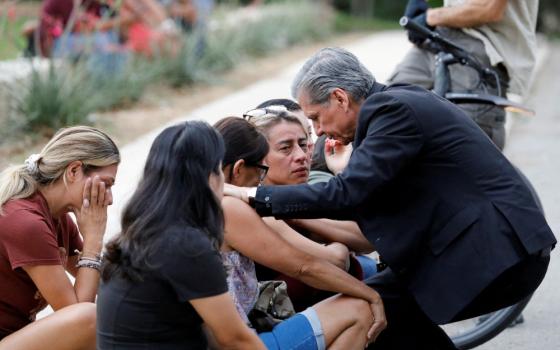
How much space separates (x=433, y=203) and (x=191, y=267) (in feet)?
3.21

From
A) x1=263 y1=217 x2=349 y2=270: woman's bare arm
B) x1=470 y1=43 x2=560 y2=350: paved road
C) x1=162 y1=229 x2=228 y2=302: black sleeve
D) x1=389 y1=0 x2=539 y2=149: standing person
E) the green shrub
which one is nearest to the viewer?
Result: x1=162 y1=229 x2=228 y2=302: black sleeve

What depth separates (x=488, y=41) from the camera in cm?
521

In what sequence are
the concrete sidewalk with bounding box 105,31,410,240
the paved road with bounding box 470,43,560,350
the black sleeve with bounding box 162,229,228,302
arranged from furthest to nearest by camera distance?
the concrete sidewalk with bounding box 105,31,410,240 → the paved road with bounding box 470,43,560,350 → the black sleeve with bounding box 162,229,228,302

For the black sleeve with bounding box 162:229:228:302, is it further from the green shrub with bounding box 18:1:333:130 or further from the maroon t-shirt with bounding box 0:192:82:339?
the green shrub with bounding box 18:1:333:130

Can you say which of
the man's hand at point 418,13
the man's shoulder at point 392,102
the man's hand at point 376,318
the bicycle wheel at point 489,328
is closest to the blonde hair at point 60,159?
the man's shoulder at point 392,102

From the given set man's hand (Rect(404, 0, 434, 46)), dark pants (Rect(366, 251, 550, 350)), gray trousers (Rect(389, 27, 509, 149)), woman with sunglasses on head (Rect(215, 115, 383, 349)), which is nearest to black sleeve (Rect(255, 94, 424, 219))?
woman with sunglasses on head (Rect(215, 115, 383, 349))

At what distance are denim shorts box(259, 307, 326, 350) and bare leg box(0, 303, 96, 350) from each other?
23.3 inches

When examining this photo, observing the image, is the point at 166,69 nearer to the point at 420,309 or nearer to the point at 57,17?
the point at 57,17

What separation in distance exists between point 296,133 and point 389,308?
745mm

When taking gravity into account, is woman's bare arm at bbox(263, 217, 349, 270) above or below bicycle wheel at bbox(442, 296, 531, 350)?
above

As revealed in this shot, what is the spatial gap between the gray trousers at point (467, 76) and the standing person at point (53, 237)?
192cm

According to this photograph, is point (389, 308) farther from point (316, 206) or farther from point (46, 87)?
point (46, 87)

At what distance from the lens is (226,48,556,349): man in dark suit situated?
3.34 metres

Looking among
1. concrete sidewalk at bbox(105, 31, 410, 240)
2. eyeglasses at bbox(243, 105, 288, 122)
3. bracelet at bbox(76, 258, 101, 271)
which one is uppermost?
eyeglasses at bbox(243, 105, 288, 122)
